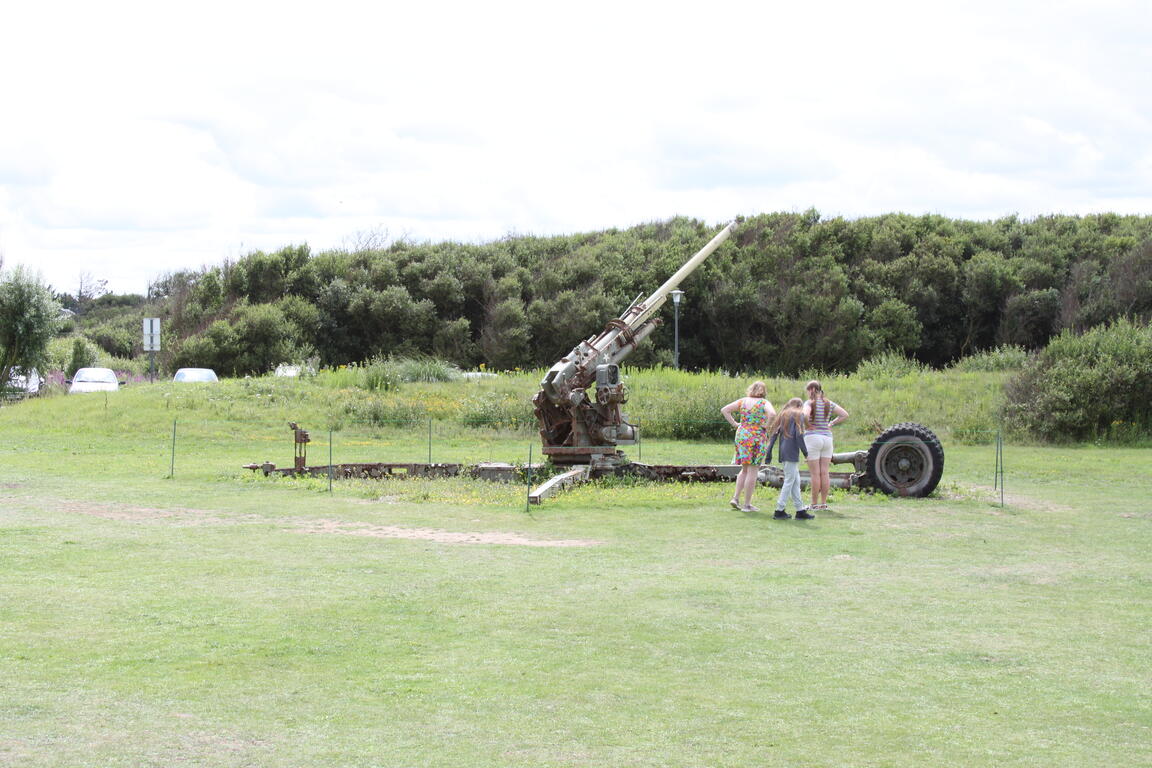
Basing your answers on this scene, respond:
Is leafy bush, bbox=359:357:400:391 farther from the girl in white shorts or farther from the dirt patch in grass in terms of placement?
the girl in white shorts

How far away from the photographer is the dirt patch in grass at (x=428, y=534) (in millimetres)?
12312

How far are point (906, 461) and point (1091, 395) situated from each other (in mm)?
13363

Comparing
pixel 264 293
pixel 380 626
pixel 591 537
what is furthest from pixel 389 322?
pixel 380 626

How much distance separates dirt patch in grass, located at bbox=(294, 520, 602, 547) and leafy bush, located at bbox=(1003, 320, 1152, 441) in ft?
61.6

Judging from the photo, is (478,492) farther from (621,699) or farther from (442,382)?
(442,382)

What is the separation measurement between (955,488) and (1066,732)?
11.9 metres

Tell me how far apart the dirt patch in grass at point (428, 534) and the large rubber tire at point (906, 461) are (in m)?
5.87

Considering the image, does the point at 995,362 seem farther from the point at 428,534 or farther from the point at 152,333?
the point at 428,534

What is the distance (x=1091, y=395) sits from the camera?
27.8 metres

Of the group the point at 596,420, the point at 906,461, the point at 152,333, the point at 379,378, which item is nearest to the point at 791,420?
the point at 906,461

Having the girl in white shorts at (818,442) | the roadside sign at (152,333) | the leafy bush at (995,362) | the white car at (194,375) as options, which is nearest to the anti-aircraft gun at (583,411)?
the girl in white shorts at (818,442)

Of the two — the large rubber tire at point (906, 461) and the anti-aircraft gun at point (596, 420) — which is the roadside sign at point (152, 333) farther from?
the large rubber tire at point (906, 461)

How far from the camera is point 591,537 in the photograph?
12.7 metres

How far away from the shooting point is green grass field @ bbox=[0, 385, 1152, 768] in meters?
5.80
